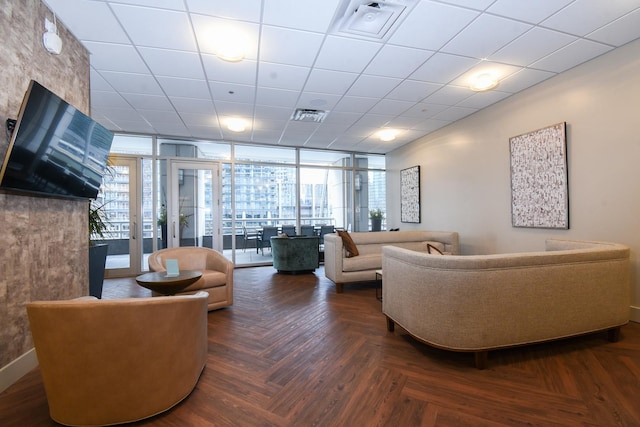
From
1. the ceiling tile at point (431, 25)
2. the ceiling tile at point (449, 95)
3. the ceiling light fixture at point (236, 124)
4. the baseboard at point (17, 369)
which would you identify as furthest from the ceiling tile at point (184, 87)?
the ceiling tile at point (449, 95)

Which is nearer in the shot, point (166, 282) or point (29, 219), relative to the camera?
point (29, 219)

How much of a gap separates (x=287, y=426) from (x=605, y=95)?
4.40 meters

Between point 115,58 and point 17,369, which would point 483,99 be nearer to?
point 115,58

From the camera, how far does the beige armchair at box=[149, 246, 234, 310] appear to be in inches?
128

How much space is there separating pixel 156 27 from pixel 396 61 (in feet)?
7.92

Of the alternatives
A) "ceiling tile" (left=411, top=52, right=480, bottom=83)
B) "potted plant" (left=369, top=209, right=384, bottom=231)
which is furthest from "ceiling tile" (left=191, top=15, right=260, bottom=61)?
"potted plant" (left=369, top=209, right=384, bottom=231)

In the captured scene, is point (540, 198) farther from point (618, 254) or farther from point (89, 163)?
point (89, 163)

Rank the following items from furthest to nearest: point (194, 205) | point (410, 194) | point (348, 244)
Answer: point (410, 194), point (194, 205), point (348, 244)

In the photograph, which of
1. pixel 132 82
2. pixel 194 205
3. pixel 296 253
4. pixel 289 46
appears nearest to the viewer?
pixel 289 46

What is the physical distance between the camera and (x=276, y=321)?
3.04 meters

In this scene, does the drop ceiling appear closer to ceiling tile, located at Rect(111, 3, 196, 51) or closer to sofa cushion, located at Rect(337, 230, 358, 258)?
ceiling tile, located at Rect(111, 3, 196, 51)

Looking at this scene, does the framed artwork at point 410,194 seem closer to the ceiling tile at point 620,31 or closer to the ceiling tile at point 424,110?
the ceiling tile at point 424,110

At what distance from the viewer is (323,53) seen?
2895mm

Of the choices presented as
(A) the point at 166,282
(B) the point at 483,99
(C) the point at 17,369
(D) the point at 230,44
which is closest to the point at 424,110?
(B) the point at 483,99
